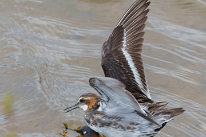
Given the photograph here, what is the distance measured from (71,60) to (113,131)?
243 centimetres

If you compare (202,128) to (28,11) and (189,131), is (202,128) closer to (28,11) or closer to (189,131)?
(189,131)

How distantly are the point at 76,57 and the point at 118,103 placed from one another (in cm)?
283

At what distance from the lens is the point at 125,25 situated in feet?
20.6

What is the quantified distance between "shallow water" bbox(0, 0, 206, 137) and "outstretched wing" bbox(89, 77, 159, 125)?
3.27 feet

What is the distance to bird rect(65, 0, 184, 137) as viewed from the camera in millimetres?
5070

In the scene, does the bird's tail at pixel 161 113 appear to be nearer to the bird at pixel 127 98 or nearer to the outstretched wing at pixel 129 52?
the bird at pixel 127 98

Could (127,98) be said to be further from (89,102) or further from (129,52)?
(129,52)

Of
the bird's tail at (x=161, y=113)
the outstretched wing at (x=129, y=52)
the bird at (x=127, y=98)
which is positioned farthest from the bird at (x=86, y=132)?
the bird's tail at (x=161, y=113)

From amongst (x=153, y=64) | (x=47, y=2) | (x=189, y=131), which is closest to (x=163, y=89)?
(x=153, y=64)

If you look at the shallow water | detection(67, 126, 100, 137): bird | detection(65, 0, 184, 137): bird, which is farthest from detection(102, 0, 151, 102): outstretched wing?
the shallow water

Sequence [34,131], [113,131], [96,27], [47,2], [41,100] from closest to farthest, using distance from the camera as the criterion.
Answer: [113,131]
[34,131]
[41,100]
[96,27]
[47,2]

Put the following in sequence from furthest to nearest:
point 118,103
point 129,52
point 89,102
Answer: point 129,52 < point 89,102 < point 118,103

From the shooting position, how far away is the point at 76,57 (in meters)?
7.69

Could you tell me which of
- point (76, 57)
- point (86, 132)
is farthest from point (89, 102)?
point (76, 57)
